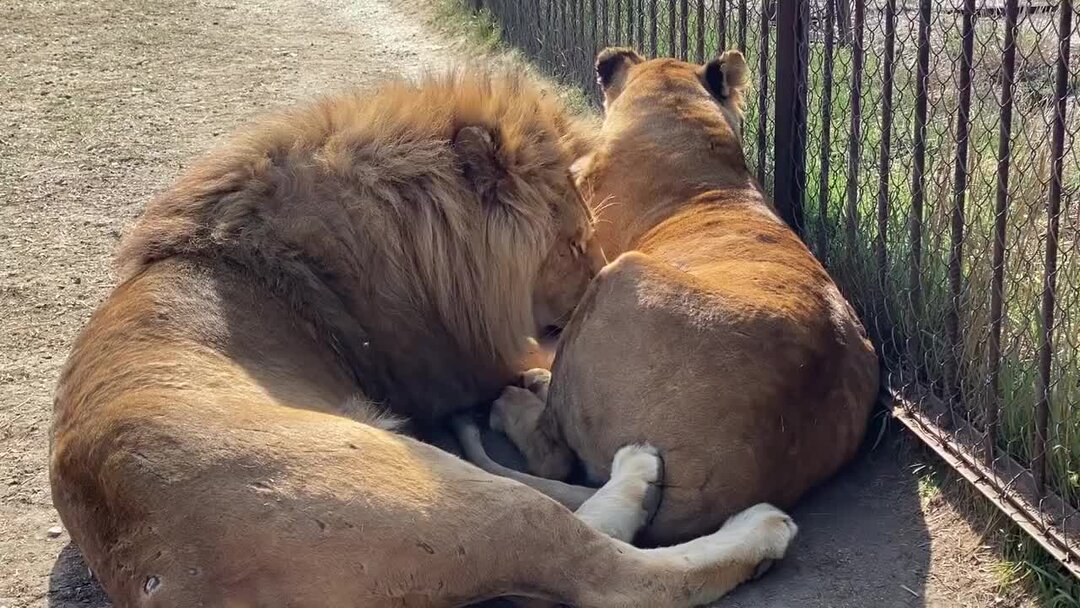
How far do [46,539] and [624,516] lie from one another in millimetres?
1913

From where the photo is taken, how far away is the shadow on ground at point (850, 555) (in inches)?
136

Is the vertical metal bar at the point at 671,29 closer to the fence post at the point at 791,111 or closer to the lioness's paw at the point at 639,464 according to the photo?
the fence post at the point at 791,111

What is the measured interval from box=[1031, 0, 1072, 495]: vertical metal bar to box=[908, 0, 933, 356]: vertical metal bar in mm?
614

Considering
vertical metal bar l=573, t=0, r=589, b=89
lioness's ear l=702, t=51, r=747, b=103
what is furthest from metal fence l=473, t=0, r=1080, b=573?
vertical metal bar l=573, t=0, r=589, b=89

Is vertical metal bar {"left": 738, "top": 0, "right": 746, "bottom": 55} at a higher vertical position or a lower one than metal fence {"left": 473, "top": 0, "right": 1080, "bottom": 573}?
higher

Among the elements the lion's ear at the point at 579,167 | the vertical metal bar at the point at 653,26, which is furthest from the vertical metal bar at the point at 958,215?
the vertical metal bar at the point at 653,26

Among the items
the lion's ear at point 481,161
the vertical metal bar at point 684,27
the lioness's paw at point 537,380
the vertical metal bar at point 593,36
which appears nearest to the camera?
the lion's ear at point 481,161

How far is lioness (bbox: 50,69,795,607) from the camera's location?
2902 mm

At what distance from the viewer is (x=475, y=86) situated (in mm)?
4246

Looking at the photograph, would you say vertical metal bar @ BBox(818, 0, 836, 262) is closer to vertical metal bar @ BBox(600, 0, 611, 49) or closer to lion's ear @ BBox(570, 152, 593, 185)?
lion's ear @ BBox(570, 152, 593, 185)

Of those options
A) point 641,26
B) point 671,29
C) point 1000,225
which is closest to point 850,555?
point 1000,225

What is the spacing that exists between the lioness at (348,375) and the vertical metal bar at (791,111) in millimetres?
1038

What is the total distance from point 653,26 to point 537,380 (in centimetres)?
301

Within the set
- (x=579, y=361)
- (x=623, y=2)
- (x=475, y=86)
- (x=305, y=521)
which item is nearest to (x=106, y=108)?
(x=623, y=2)
